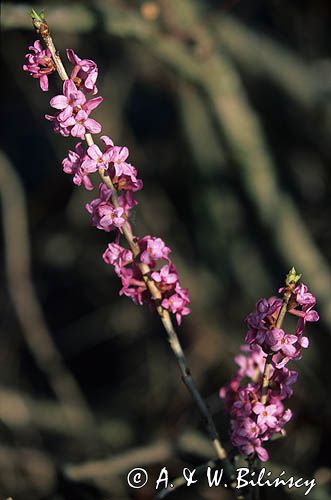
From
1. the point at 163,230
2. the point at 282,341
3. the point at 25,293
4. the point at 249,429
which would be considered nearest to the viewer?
the point at 282,341

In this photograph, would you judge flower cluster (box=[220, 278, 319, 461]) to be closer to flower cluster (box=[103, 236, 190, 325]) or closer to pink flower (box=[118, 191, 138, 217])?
flower cluster (box=[103, 236, 190, 325])

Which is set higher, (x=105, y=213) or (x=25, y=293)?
(x=25, y=293)

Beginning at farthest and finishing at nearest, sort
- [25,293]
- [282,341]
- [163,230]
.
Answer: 1. [163,230]
2. [25,293]
3. [282,341]

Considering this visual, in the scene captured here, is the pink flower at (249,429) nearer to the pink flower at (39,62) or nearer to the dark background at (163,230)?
the pink flower at (39,62)

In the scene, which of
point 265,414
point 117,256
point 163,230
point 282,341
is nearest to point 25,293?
point 163,230

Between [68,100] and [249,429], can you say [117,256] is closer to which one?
[68,100]

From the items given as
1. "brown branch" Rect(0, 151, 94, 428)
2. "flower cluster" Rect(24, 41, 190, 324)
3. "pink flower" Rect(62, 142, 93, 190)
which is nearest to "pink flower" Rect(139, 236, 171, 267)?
"flower cluster" Rect(24, 41, 190, 324)
